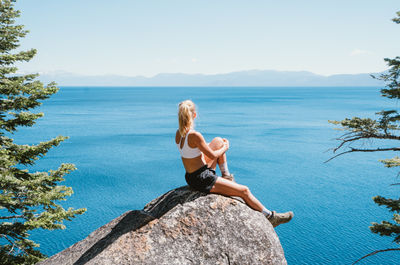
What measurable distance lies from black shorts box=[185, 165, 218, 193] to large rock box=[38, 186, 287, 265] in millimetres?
159

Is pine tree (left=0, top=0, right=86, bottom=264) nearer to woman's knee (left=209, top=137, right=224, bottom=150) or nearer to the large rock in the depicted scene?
the large rock

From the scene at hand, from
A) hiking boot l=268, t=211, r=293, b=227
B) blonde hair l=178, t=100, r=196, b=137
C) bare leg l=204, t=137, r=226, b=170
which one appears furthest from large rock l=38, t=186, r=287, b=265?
blonde hair l=178, t=100, r=196, b=137

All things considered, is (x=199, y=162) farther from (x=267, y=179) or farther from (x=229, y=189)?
(x=267, y=179)

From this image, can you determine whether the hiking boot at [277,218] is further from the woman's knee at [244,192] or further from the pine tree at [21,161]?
the pine tree at [21,161]

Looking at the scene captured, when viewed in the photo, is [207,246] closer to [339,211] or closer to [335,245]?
[335,245]

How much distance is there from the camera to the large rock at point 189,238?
4.46m

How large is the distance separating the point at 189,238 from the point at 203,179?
3.18 feet

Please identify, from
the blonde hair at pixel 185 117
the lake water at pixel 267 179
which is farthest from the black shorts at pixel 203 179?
the lake water at pixel 267 179

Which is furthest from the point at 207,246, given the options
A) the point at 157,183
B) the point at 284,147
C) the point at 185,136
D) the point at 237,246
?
the point at 284,147

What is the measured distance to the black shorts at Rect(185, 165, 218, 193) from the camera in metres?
5.11

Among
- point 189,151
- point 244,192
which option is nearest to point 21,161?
point 189,151

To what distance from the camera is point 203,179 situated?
16.8 ft

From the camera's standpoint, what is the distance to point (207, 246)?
4.55 m

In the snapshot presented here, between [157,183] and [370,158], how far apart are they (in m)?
26.8
